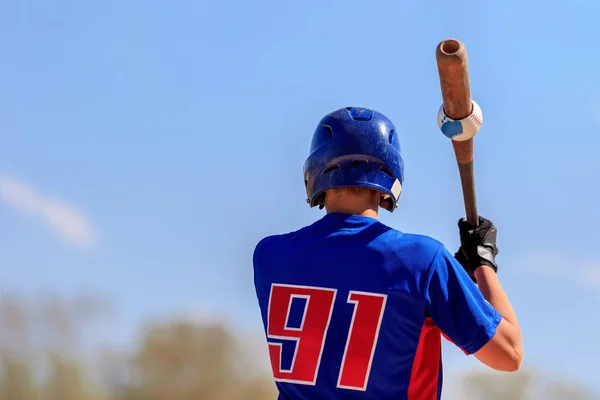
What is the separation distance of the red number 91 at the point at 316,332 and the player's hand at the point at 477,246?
1.07m

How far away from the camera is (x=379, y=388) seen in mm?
3137

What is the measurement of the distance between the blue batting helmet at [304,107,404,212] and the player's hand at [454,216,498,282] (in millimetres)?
637

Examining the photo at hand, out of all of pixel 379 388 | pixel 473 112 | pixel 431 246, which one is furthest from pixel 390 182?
pixel 379 388

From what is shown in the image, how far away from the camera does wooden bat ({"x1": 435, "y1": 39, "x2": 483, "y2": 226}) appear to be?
3662mm

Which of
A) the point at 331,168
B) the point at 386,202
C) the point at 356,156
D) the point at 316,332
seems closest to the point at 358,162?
the point at 356,156

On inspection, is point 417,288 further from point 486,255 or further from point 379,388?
point 486,255

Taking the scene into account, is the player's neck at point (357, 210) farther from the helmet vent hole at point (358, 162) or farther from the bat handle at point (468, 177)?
the bat handle at point (468, 177)

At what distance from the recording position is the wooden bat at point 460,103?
12.0 ft

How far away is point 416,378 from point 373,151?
1155mm

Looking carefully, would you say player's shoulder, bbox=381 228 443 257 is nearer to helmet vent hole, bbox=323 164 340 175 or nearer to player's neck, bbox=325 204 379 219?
player's neck, bbox=325 204 379 219

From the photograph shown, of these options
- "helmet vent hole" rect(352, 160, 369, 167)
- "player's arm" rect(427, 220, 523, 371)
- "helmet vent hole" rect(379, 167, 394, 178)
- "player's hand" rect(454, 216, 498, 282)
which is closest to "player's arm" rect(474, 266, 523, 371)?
"player's arm" rect(427, 220, 523, 371)

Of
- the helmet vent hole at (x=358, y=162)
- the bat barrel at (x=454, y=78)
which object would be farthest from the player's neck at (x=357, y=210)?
the bat barrel at (x=454, y=78)

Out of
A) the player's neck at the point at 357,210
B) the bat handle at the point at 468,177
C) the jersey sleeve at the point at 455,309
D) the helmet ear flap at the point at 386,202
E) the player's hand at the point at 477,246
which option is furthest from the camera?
the bat handle at the point at 468,177

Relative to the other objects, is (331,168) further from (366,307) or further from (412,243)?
(366,307)
